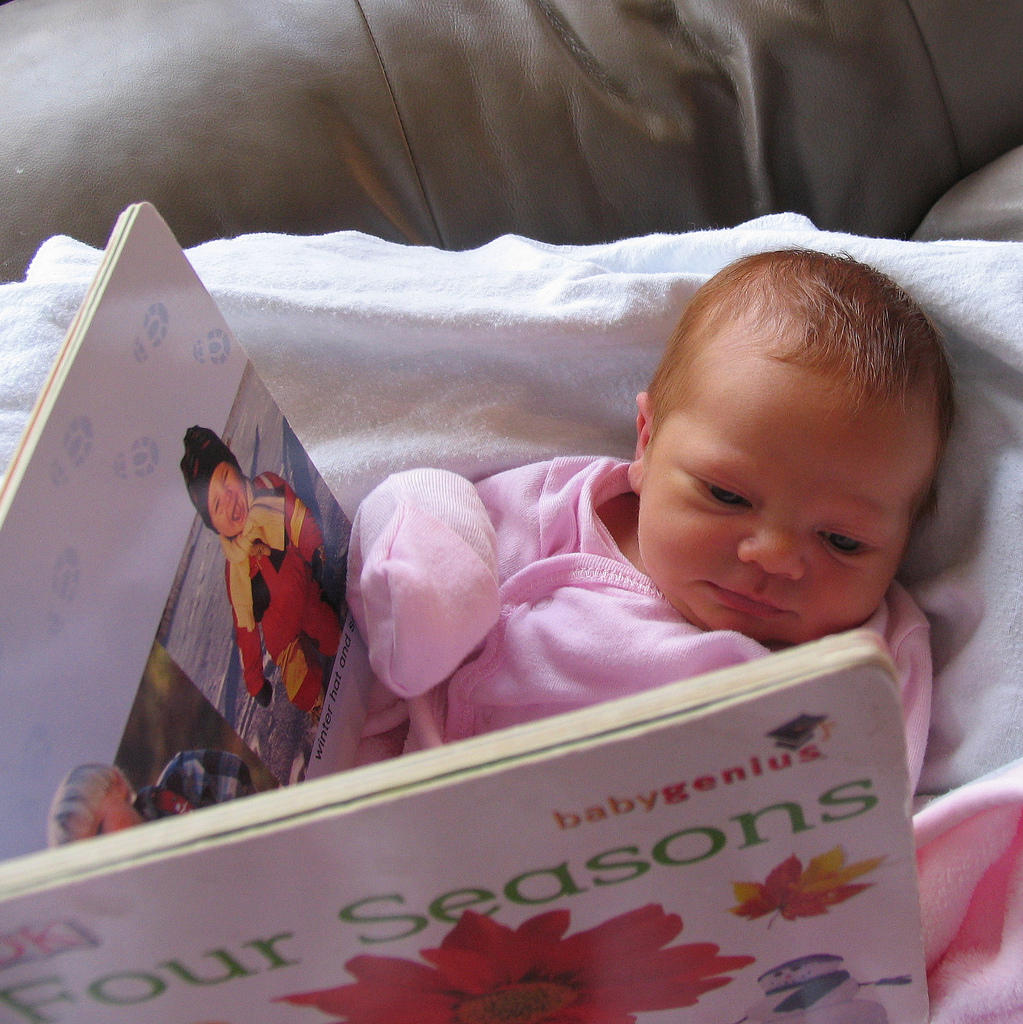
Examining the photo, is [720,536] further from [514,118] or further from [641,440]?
[514,118]

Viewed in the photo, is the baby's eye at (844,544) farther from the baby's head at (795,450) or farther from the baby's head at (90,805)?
the baby's head at (90,805)

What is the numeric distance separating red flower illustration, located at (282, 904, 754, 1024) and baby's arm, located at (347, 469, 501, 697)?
0.88 feet

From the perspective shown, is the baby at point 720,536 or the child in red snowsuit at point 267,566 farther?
the baby at point 720,536

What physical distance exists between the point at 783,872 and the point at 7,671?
0.30 m

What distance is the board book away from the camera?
0.30 metres

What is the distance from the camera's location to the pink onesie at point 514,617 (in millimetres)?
660

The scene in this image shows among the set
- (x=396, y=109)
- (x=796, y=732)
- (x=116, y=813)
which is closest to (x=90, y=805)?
(x=116, y=813)

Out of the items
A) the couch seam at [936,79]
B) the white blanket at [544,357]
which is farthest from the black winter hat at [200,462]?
the couch seam at [936,79]

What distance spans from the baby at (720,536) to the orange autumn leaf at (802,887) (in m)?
0.31

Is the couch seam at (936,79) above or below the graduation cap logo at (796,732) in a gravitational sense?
below

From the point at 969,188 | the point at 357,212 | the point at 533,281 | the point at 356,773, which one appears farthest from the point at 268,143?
the point at 356,773

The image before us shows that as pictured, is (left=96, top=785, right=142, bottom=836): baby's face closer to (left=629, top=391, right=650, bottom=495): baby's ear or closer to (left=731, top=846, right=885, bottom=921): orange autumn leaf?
(left=731, top=846, right=885, bottom=921): orange autumn leaf

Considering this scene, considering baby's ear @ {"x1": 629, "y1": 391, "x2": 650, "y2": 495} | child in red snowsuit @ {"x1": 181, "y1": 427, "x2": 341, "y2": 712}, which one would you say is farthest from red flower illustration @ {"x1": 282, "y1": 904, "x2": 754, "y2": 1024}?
baby's ear @ {"x1": 629, "y1": 391, "x2": 650, "y2": 495}

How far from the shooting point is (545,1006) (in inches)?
16.9
